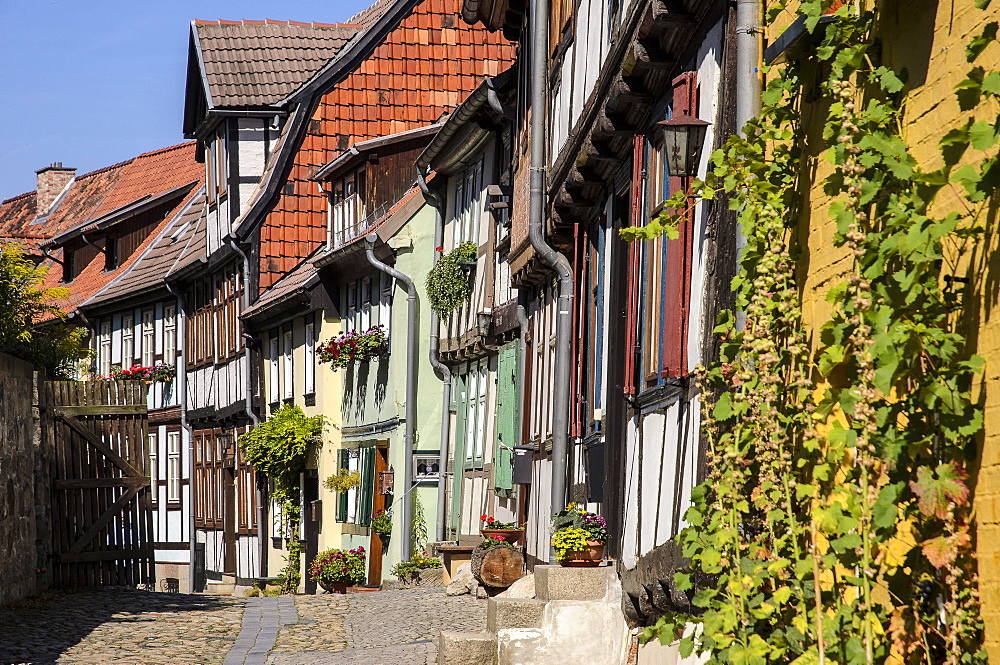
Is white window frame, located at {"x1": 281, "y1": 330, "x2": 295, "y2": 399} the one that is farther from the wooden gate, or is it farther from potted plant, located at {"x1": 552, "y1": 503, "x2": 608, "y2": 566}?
potted plant, located at {"x1": 552, "y1": 503, "x2": 608, "y2": 566}

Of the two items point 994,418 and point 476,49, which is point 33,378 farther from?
point 994,418

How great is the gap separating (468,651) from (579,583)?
0.91 m

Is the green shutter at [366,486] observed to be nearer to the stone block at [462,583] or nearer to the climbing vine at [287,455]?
the climbing vine at [287,455]

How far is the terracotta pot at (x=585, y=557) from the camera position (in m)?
9.39

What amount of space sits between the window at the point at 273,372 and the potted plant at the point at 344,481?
3.89 meters

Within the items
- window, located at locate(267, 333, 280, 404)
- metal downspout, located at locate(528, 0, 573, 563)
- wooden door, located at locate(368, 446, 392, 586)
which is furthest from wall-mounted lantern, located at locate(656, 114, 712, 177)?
window, located at locate(267, 333, 280, 404)

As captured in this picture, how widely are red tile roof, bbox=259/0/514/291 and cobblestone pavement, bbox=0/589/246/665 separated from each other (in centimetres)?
1077

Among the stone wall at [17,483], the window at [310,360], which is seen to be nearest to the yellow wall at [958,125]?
the stone wall at [17,483]

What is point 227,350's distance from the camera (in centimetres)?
2766

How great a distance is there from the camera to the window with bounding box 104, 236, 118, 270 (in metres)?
34.3

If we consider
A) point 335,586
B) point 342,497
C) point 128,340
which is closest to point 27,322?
point 335,586

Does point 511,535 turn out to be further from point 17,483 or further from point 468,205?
point 468,205

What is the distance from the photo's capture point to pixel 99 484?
55.0 feet

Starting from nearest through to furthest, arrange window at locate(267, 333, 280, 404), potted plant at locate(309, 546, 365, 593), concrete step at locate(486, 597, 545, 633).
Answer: concrete step at locate(486, 597, 545, 633), potted plant at locate(309, 546, 365, 593), window at locate(267, 333, 280, 404)
